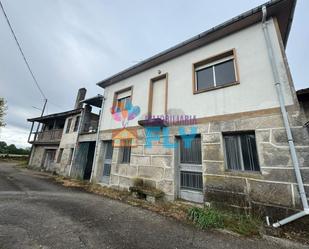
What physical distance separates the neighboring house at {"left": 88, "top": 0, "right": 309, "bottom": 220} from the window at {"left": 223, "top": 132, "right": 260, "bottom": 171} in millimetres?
25

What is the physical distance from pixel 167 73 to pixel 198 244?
6.09 m

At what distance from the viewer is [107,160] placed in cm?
821

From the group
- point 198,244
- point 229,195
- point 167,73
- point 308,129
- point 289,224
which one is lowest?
point 198,244

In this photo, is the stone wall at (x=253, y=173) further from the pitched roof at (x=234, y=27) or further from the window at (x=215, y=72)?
the pitched roof at (x=234, y=27)

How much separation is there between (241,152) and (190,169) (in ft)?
5.85

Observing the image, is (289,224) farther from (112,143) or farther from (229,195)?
(112,143)

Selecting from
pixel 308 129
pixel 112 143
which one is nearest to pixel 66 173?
pixel 112 143

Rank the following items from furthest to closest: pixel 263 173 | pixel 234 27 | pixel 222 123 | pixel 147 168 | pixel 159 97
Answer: pixel 159 97 < pixel 147 168 < pixel 234 27 < pixel 222 123 < pixel 263 173

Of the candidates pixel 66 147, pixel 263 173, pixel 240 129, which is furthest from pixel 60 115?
pixel 263 173

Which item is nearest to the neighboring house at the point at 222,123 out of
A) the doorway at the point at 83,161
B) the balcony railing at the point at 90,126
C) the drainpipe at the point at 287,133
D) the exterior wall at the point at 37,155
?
the drainpipe at the point at 287,133

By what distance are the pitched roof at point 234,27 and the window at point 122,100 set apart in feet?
5.71

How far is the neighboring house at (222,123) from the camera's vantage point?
3.77 meters

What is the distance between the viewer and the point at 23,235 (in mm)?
2812

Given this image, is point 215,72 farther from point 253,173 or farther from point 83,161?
point 83,161
